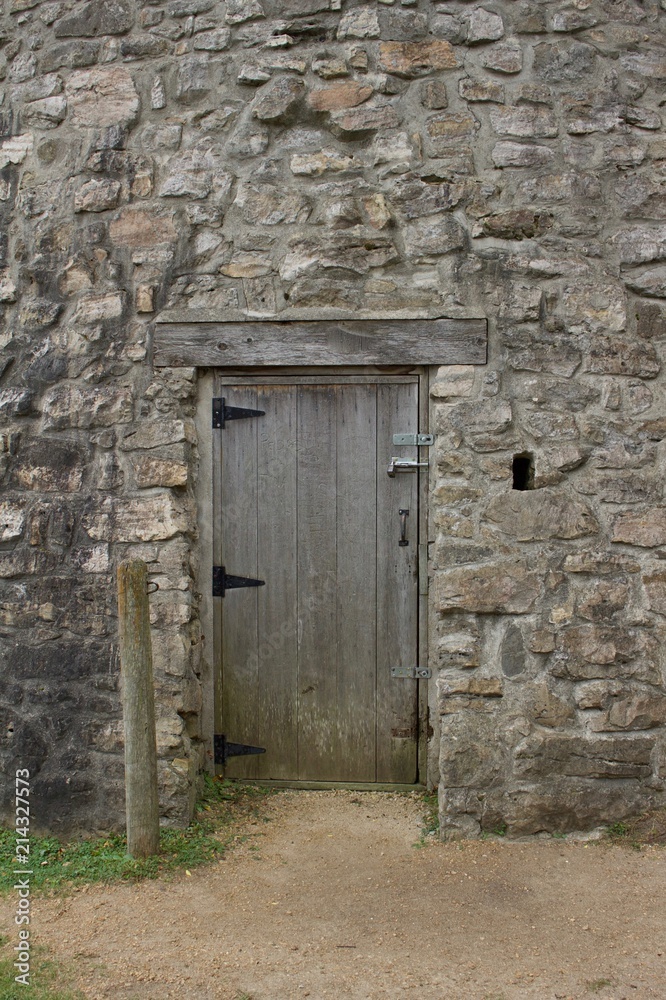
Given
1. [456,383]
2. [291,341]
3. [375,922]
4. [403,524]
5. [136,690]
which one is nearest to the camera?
[375,922]

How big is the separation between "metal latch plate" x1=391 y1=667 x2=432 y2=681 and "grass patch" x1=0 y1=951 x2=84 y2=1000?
6.24 ft

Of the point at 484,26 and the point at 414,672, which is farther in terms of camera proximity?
the point at 414,672

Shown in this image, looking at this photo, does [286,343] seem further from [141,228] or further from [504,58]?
[504,58]

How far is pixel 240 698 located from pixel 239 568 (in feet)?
2.11

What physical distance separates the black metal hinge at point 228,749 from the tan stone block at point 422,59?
10.7 ft

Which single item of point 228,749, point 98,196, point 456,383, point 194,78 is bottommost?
point 228,749

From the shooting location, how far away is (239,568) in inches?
161

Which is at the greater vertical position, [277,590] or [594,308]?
[594,308]

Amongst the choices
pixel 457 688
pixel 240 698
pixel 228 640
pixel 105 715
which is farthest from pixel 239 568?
pixel 457 688

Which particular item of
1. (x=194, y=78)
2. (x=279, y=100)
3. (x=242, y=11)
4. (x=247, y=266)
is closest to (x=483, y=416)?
(x=247, y=266)

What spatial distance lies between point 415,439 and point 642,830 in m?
2.02

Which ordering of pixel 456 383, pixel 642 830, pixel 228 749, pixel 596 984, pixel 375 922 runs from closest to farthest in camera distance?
pixel 596 984
pixel 375 922
pixel 642 830
pixel 456 383
pixel 228 749

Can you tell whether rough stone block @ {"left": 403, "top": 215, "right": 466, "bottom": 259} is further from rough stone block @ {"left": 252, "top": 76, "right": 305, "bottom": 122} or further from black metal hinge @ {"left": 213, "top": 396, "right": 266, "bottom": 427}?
black metal hinge @ {"left": 213, "top": 396, "right": 266, "bottom": 427}

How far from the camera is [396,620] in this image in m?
4.03
